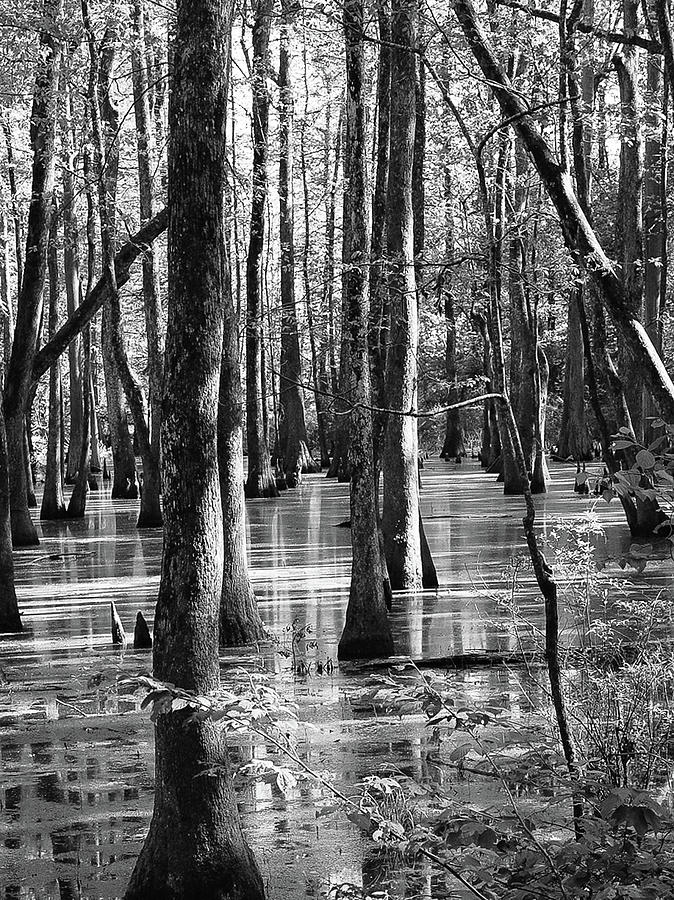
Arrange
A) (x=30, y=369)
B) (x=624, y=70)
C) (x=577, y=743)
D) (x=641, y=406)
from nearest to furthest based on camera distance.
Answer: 1. (x=577, y=743)
2. (x=30, y=369)
3. (x=624, y=70)
4. (x=641, y=406)

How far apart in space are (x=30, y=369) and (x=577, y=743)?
8525 mm

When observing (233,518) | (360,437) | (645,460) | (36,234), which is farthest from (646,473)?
(36,234)

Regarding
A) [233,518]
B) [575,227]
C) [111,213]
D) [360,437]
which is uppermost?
[111,213]

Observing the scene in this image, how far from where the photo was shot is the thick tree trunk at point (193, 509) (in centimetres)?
441

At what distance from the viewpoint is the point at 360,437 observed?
924 centimetres

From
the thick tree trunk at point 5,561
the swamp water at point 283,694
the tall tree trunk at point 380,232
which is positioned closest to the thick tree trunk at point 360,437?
the swamp water at point 283,694

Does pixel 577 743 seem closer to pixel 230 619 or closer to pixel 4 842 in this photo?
pixel 4 842

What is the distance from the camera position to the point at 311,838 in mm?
5301

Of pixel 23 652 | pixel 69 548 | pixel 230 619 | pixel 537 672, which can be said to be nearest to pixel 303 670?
pixel 230 619

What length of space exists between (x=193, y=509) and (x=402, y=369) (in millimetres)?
7509

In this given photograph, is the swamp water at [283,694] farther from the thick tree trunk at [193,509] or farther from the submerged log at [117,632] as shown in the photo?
the thick tree trunk at [193,509]

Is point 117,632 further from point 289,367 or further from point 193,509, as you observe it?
point 289,367

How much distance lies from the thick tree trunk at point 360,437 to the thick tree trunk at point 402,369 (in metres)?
1.95

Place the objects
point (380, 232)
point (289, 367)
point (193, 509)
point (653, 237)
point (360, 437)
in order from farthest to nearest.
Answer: point (289, 367)
point (653, 237)
point (380, 232)
point (360, 437)
point (193, 509)
